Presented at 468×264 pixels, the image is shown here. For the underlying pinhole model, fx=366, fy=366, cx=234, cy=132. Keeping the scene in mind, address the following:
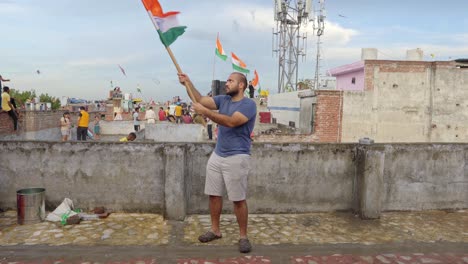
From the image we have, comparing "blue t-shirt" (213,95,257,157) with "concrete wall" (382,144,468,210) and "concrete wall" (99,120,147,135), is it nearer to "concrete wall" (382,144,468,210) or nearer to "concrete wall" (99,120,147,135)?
"concrete wall" (382,144,468,210)

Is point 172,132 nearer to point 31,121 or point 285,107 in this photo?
point 31,121

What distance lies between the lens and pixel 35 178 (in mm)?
5387

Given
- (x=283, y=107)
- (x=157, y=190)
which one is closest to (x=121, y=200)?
(x=157, y=190)

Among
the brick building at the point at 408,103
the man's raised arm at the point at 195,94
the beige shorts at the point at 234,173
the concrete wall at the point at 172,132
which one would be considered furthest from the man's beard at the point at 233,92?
the brick building at the point at 408,103

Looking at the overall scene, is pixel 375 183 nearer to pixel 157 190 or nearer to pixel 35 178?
pixel 157 190

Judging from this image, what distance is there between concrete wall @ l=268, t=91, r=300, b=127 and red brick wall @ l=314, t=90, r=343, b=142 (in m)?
2.90

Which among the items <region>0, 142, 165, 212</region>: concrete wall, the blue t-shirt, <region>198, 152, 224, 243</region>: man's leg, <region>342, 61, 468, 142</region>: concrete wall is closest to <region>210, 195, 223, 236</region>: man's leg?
<region>198, 152, 224, 243</region>: man's leg

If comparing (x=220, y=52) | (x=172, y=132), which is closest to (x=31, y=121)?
(x=172, y=132)

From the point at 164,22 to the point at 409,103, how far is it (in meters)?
14.2

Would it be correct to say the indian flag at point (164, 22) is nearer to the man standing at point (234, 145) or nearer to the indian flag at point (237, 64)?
the man standing at point (234, 145)

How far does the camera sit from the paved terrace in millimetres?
3996

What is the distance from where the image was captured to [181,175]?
5.18 metres

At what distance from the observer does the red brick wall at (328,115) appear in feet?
49.0

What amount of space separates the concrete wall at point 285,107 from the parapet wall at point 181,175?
12358 millimetres
